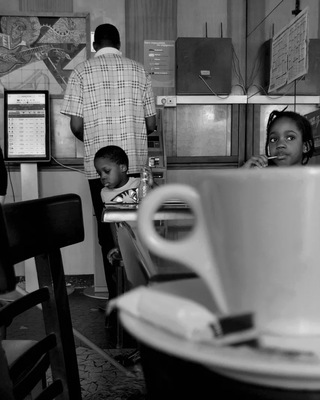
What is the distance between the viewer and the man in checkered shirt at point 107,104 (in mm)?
3037

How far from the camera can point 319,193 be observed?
30 cm

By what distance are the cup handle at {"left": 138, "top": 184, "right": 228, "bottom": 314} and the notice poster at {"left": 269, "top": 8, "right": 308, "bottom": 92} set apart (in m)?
2.70

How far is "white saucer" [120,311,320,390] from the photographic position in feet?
0.77

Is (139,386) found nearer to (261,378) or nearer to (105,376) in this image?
(105,376)

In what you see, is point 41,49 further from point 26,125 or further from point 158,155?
point 158,155

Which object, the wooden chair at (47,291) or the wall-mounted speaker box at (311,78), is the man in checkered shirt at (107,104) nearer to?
the wall-mounted speaker box at (311,78)

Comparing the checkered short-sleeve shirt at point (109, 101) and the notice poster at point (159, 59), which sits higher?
the notice poster at point (159, 59)

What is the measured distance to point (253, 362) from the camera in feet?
0.78

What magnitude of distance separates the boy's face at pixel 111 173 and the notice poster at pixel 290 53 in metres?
1.20

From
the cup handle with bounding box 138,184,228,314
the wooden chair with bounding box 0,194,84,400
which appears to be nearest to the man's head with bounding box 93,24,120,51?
the wooden chair with bounding box 0,194,84,400

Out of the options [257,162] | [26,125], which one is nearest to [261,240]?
[257,162]

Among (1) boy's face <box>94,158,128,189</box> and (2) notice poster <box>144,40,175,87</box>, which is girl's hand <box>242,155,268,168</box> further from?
(2) notice poster <box>144,40,175,87</box>

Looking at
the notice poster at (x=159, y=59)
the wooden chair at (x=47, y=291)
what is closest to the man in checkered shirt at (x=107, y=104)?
the notice poster at (x=159, y=59)

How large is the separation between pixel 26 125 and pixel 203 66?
4.84ft
